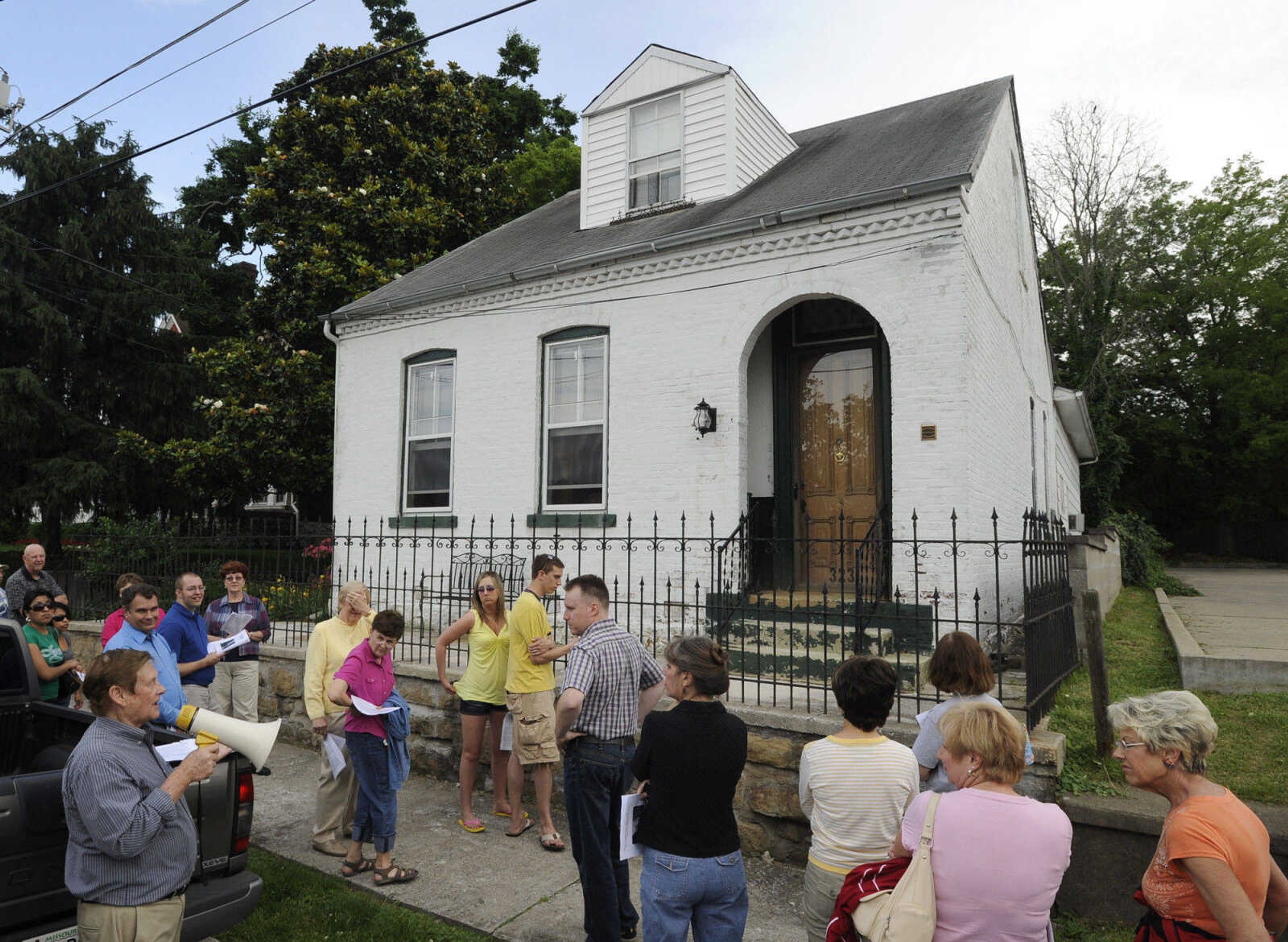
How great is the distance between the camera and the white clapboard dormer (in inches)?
431

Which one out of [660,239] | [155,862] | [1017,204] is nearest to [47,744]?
[155,862]

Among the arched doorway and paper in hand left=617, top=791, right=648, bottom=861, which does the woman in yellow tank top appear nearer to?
paper in hand left=617, top=791, right=648, bottom=861

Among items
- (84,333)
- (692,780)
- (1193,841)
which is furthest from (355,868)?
(84,333)

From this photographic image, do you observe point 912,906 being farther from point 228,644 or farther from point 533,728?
point 228,644

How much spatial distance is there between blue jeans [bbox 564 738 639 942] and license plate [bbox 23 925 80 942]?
81.9 inches

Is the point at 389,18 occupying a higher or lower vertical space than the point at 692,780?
higher

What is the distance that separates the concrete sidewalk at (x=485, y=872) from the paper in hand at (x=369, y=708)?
3.49 ft

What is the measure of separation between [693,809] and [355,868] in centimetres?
311

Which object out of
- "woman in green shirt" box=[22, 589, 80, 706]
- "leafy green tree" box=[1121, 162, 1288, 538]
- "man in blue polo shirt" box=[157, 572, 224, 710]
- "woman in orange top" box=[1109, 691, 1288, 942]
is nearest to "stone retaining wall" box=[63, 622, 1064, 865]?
"man in blue polo shirt" box=[157, 572, 224, 710]

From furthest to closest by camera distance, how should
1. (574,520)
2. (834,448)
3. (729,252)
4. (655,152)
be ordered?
1. (655,152)
2. (574,520)
3. (834,448)
4. (729,252)

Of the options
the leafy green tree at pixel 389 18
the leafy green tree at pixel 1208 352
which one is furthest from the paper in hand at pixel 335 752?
the leafy green tree at pixel 1208 352

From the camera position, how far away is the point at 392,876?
5023mm

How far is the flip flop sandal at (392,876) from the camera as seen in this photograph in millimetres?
5004

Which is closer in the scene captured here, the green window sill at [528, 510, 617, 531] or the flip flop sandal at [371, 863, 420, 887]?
the flip flop sandal at [371, 863, 420, 887]
